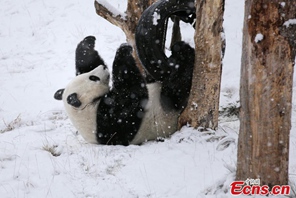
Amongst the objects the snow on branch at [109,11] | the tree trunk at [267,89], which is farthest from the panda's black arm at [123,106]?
the tree trunk at [267,89]

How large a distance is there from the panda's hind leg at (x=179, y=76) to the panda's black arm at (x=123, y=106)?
0.97 ft

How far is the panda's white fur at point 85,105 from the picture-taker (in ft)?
12.5

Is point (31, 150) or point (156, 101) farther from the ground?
point (156, 101)

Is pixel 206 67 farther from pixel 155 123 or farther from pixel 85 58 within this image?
pixel 85 58

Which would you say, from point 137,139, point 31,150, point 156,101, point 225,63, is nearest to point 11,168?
point 31,150

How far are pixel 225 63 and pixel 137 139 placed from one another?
3354mm

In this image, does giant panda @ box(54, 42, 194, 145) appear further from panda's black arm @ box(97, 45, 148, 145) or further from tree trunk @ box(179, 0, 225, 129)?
tree trunk @ box(179, 0, 225, 129)

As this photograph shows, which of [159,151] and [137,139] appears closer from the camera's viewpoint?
[159,151]

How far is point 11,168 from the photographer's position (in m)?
3.15

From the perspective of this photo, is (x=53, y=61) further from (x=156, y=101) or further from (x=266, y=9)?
(x=266, y=9)

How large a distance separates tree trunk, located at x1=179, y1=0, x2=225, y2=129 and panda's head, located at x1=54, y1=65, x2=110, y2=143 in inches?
40.8

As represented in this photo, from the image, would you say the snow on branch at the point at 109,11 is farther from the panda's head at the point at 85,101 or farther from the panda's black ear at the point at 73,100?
the panda's black ear at the point at 73,100

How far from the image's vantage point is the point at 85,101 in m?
3.86

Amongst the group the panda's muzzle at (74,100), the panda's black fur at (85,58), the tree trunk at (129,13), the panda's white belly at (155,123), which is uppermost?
the tree trunk at (129,13)
